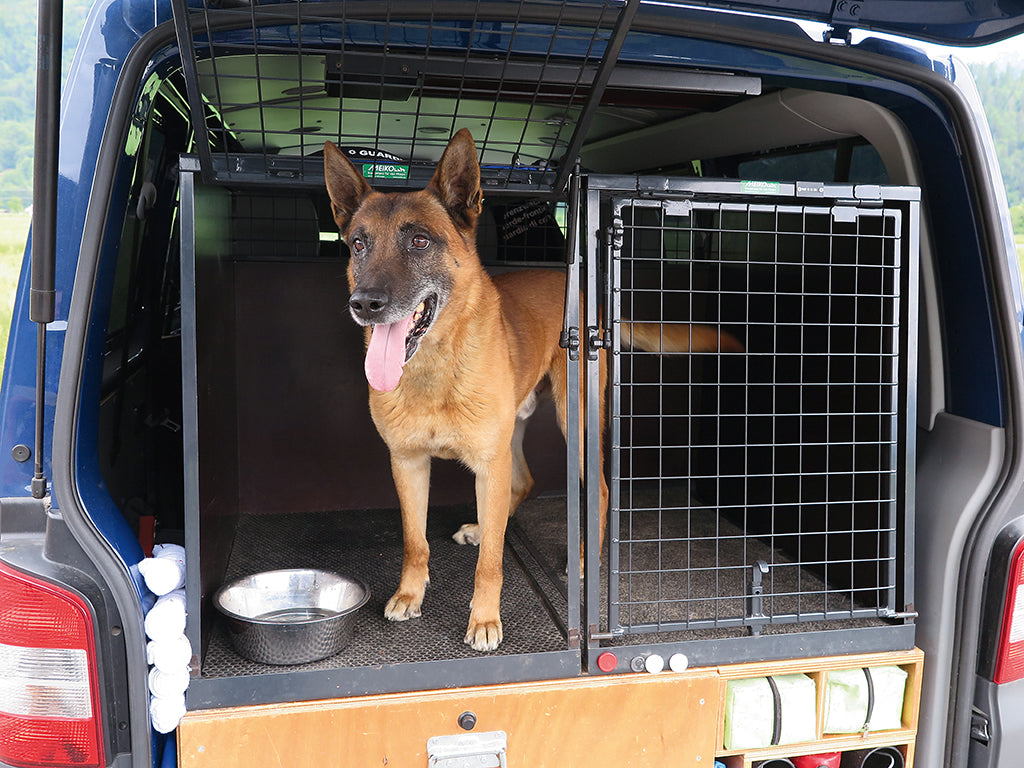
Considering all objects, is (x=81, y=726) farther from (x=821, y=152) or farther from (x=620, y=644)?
(x=821, y=152)

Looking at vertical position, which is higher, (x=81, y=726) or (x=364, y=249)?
(x=364, y=249)

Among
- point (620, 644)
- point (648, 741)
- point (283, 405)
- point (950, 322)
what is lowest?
point (648, 741)

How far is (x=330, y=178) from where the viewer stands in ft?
6.91

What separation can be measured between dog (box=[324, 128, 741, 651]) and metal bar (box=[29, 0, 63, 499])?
73cm

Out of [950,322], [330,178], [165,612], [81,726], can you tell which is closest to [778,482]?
[950,322]

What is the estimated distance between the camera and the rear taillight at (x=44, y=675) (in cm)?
158

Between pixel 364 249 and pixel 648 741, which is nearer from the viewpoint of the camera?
pixel 648 741

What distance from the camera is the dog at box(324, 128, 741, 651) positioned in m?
2.25

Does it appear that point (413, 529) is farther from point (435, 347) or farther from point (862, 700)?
point (862, 700)

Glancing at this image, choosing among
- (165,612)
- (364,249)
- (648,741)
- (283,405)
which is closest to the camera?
(165,612)

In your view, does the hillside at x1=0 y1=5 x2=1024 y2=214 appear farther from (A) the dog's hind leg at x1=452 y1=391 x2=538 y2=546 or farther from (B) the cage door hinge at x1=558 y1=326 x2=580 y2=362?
(A) the dog's hind leg at x1=452 y1=391 x2=538 y2=546

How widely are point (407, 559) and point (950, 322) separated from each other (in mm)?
1829

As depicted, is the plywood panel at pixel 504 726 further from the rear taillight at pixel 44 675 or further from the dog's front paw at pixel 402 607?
the dog's front paw at pixel 402 607

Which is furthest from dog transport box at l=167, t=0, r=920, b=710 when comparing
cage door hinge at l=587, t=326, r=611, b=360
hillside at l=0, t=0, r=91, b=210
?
hillside at l=0, t=0, r=91, b=210
